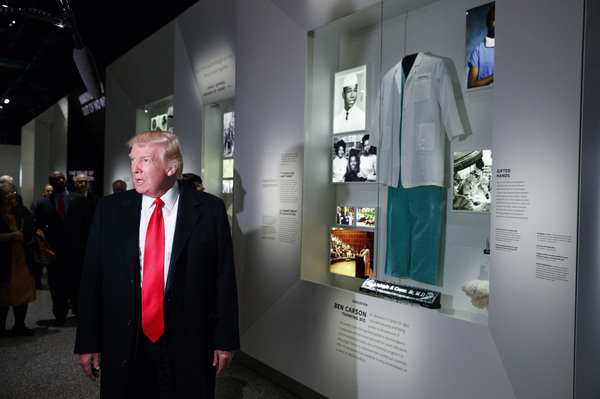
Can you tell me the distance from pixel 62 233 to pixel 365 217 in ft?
12.1

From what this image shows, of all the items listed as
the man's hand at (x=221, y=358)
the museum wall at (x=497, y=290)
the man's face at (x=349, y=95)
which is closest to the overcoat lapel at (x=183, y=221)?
the man's hand at (x=221, y=358)

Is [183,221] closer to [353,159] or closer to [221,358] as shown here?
[221,358]

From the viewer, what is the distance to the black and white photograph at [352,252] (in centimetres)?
339

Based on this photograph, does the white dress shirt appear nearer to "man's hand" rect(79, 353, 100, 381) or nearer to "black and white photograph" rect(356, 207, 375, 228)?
"man's hand" rect(79, 353, 100, 381)

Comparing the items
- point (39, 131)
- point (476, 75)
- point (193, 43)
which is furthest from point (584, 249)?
point (39, 131)

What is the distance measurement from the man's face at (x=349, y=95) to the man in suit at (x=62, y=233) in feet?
11.2

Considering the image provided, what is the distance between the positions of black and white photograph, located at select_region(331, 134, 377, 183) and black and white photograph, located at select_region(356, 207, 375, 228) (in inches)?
9.5

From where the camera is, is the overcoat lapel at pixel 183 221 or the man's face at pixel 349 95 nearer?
the overcoat lapel at pixel 183 221

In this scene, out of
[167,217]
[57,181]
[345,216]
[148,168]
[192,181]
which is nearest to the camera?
[148,168]

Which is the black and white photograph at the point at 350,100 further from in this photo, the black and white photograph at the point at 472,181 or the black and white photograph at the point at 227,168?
the black and white photograph at the point at 227,168

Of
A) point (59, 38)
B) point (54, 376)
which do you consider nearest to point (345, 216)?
point (54, 376)

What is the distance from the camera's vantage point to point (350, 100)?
3494mm

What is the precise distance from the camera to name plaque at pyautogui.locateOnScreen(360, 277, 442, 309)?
264cm

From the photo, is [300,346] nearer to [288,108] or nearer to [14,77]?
[288,108]
